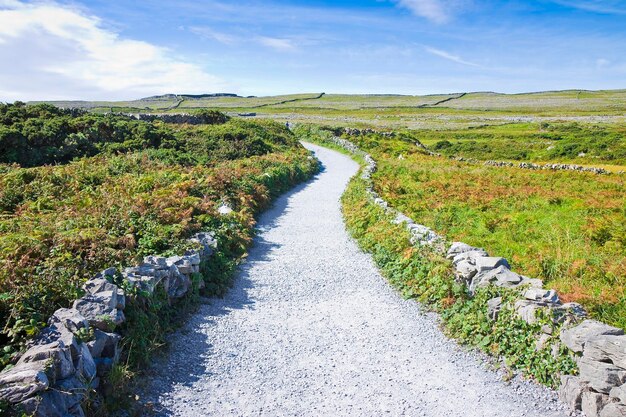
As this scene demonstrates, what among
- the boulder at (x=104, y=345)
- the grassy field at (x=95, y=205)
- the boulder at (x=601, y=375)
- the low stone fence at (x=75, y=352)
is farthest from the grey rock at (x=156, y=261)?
the boulder at (x=601, y=375)

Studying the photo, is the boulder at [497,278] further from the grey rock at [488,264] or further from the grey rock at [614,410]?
the grey rock at [614,410]

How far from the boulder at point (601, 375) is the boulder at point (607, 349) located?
79 mm

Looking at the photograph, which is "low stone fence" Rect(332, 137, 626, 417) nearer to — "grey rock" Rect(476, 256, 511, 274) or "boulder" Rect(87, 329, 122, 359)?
"grey rock" Rect(476, 256, 511, 274)

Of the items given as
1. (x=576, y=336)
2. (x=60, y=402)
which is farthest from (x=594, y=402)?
(x=60, y=402)

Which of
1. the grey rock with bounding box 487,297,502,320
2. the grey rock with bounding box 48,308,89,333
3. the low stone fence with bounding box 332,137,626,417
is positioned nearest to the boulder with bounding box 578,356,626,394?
the low stone fence with bounding box 332,137,626,417

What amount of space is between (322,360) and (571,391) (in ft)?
13.0

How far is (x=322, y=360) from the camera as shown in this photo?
25.9 feet

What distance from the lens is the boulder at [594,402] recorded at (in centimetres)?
592

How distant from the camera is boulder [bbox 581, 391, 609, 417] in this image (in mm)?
5918

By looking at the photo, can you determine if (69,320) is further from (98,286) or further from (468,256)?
(468,256)

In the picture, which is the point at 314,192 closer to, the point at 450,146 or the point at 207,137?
the point at 207,137

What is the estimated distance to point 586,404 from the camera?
6.06 m

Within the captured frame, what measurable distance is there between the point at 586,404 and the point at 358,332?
163 inches

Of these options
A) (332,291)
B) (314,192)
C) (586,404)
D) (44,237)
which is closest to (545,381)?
(586,404)
